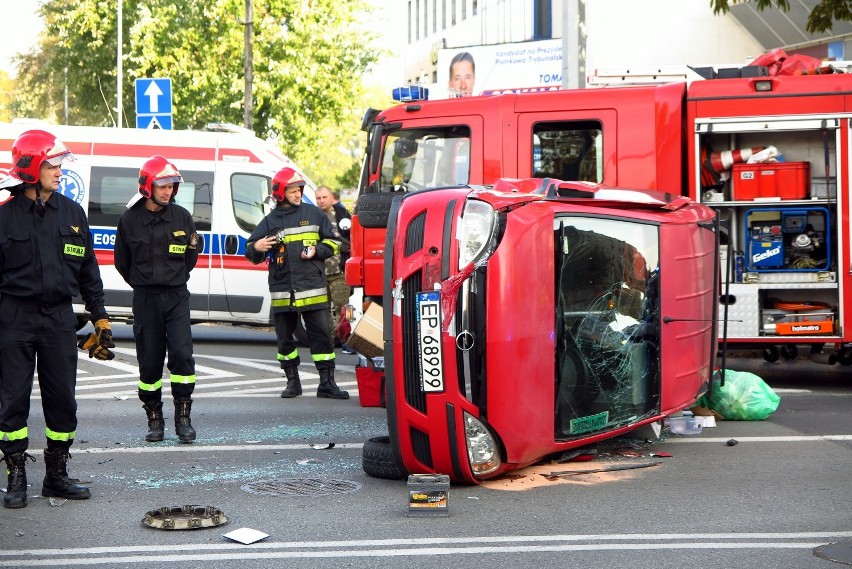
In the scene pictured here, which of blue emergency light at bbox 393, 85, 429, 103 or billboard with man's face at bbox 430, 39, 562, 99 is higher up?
billboard with man's face at bbox 430, 39, 562, 99

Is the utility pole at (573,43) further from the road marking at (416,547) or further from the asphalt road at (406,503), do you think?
the road marking at (416,547)

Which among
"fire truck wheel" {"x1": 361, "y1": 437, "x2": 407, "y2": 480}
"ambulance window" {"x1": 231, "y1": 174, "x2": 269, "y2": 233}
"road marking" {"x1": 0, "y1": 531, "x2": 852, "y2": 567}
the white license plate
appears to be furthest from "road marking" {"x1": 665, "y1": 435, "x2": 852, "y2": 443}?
"ambulance window" {"x1": 231, "y1": 174, "x2": 269, "y2": 233}

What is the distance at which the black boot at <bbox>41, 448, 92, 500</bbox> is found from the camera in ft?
23.0

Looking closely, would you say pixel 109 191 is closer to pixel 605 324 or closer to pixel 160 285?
pixel 160 285

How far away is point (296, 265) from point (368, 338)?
2.36m

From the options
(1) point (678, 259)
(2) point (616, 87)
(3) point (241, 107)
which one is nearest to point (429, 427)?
(1) point (678, 259)

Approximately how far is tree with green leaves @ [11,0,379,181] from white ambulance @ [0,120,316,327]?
59.8 feet

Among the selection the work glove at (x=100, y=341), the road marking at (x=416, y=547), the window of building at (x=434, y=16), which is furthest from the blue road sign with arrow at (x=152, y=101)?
the window of building at (x=434, y=16)

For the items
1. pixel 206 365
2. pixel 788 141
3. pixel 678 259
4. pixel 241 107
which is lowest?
pixel 206 365

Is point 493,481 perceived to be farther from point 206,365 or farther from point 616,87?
point 206,365

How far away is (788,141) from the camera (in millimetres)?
11234

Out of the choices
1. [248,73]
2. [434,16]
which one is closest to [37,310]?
[248,73]

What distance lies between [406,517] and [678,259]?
9.20 feet

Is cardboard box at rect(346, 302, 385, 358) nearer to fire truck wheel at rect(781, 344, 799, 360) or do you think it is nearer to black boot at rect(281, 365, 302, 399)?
black boot at rect(281, 365, 302, 399)
